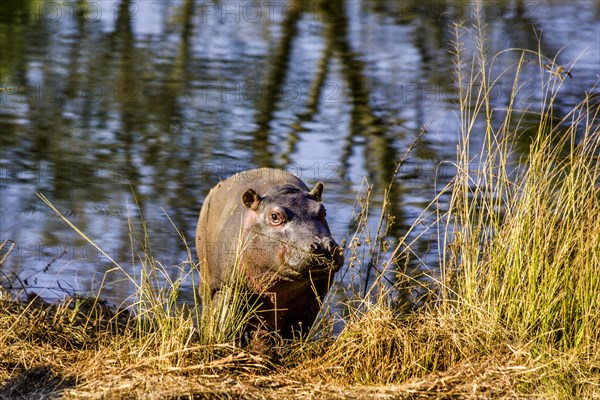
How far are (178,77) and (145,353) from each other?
1111cm

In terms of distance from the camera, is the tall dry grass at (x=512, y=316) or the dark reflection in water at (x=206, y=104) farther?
the dark reflection in water at (x=206, y=104)

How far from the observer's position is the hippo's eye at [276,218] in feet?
20.6

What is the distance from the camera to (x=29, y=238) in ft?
30.7

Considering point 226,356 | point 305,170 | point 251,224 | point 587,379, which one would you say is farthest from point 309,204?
point 305,170

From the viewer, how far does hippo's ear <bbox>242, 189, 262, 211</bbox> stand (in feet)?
21.0

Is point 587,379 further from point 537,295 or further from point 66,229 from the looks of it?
point 66,229

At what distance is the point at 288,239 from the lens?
6195 mm

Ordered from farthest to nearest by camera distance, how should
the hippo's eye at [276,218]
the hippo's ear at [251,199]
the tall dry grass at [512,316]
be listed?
the hippo's ear at [251,199] → the hippo's eye at [276,218] → the tall dry grass at [512,316]

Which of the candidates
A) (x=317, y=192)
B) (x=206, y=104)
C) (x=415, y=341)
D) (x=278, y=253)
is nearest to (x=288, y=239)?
(x=278, y=253)

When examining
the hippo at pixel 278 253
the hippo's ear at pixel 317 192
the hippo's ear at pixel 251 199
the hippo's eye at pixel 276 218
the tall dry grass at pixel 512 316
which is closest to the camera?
the tall dry grass at pixel 512 316

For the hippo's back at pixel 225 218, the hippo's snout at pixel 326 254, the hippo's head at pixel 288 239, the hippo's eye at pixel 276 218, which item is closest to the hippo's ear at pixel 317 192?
the hippo's head at pixel 288 239

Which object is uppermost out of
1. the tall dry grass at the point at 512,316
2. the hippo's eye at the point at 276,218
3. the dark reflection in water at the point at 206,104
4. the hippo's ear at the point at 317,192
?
the hippo's ear at the point at 317,192

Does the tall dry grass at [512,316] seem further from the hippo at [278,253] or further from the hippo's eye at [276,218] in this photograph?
the hippo's eye at [276,218]

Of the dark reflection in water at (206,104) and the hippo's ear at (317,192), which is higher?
the hippo's ear at (317,192)
